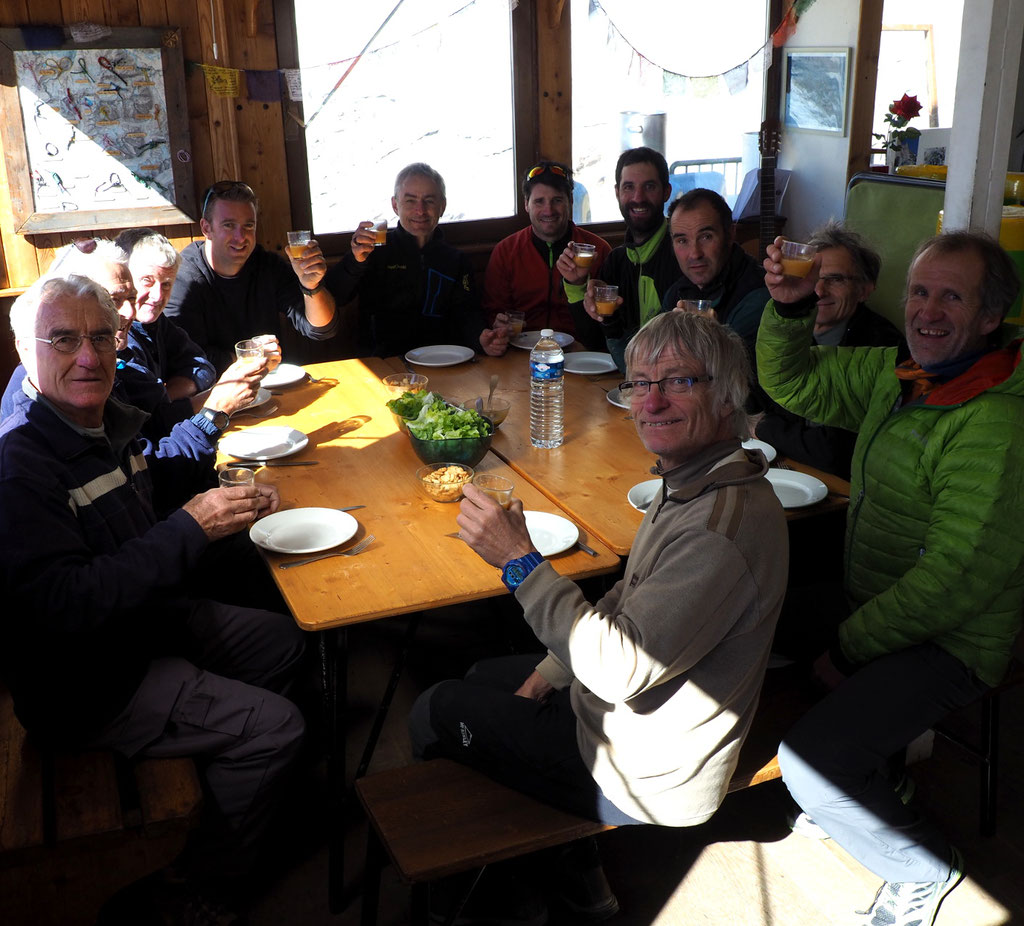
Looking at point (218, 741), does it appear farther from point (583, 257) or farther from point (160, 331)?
point (583, 257)

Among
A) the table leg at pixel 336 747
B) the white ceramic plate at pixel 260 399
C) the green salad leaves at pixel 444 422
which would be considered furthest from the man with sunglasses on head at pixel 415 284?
the table leg at pixel 336 747

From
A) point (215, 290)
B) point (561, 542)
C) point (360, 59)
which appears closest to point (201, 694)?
point (561, 542)

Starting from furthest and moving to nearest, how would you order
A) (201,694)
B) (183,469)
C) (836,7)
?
(836,7) → (183,469) → (201,694)

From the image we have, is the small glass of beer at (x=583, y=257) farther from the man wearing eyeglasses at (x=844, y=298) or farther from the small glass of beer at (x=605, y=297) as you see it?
the man wearing eyeglasses at (x=844, y=298)

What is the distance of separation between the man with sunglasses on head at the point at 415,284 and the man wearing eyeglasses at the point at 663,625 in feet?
8.94

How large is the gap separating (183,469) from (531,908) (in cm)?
150

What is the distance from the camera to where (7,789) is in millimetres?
1977

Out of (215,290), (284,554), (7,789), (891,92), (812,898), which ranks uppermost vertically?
(891,92)

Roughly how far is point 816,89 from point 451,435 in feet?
15.1

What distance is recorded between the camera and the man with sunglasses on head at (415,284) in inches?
183

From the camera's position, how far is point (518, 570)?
1.78 m

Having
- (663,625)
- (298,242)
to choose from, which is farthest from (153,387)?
(663,625)

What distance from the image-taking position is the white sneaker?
7.18 feet

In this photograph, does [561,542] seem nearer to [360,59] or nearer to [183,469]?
[183,469]
